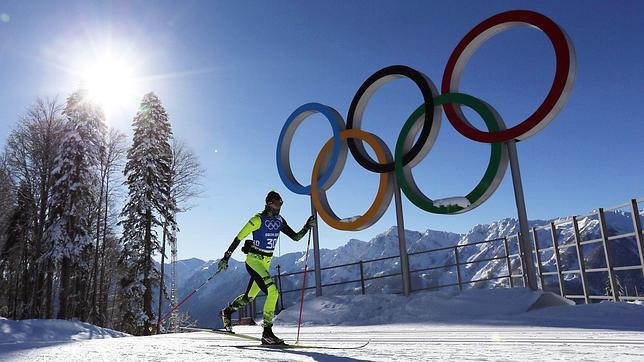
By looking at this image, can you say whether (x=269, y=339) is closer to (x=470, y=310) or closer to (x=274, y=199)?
(x=274, y=199)

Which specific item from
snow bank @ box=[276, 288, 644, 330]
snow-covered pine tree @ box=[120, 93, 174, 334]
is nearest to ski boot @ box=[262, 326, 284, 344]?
snow bank @ box=[276, 288, 644, 330]

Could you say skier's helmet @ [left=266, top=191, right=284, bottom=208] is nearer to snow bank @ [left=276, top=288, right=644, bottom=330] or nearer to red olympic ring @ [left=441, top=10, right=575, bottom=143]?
snow bank @ [left=276, top=288, right=644, bottom=330]

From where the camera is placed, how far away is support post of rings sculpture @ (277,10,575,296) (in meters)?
8.99

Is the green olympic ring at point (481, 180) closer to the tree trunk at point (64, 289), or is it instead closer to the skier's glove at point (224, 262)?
the skier's glove at point (224, 262)

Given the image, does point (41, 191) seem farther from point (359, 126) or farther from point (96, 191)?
point (359, 126)

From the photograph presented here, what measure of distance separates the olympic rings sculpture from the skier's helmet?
195 inches

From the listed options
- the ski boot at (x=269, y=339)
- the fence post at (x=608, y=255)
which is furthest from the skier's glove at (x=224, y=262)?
the fence post at (x=608, y=255)

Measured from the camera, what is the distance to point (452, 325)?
750cm

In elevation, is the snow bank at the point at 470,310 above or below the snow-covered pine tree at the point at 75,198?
below

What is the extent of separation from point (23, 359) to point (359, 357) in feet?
10.2

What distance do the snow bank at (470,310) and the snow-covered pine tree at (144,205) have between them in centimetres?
1385

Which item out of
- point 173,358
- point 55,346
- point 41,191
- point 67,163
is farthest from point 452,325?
point 41,191

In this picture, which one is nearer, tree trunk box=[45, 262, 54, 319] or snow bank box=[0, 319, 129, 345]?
snow bank box=[0, 319, 129, 345]

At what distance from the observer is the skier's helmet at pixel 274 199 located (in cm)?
643
